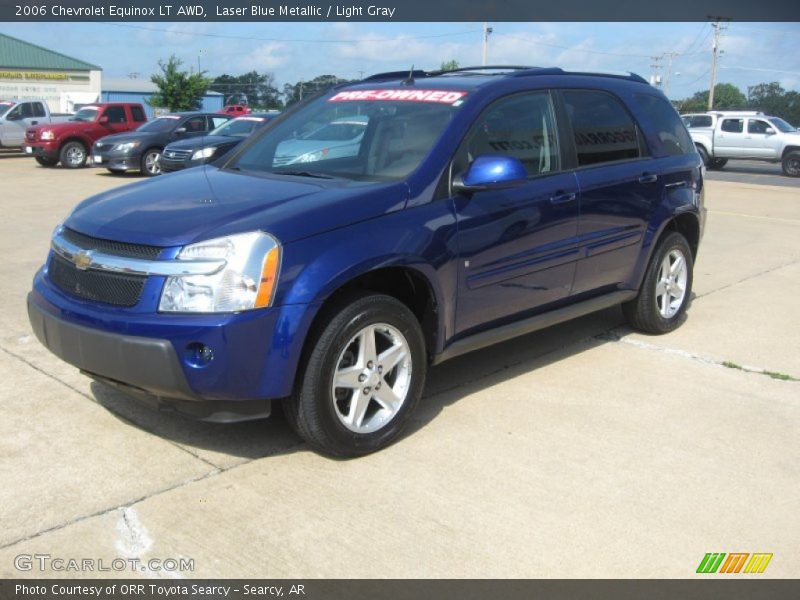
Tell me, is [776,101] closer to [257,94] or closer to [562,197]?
[257,94]

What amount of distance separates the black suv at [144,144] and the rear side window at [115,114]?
2.58m

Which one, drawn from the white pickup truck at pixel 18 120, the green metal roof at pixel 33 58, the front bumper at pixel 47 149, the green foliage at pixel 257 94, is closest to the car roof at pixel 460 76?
the front bumper at pixel 47 149

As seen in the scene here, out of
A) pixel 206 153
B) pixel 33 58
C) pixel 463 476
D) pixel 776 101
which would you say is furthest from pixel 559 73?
pixel 776 101

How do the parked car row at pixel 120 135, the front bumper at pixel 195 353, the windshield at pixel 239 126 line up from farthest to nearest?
the windshield at pixel 239 126
the parked car row at pixel 120 135
the front bumper at pixel 195 353

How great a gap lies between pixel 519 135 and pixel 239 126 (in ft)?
44.5

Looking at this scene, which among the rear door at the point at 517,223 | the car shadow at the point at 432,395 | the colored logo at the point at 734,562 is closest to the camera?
the colored logo at the point at 734,562

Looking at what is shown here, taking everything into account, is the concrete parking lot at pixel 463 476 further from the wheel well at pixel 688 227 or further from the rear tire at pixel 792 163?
the rear tire at pixel 792 163

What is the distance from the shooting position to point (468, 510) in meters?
3.41

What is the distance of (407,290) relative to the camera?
4180 millimetres

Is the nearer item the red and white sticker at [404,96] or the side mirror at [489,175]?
the side mirror at [489,175]

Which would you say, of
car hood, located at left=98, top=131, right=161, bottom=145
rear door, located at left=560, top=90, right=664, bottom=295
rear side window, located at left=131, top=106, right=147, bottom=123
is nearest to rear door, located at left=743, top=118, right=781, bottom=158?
car hood, located at left=98, top=131, right=161, bottom=145

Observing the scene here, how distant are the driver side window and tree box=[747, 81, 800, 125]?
5018 centimetres

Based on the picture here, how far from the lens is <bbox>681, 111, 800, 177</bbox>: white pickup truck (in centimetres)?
2517

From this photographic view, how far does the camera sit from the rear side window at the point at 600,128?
5039mm
